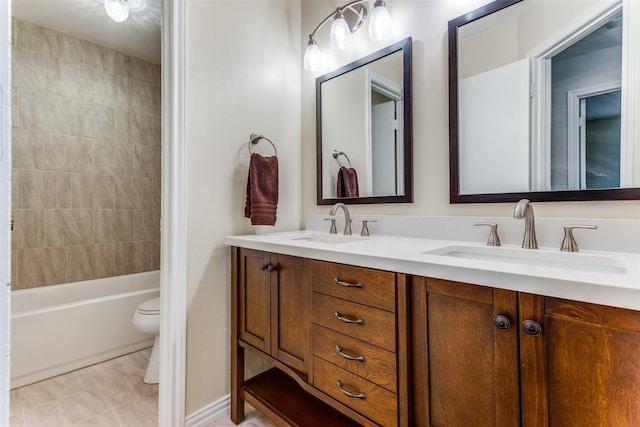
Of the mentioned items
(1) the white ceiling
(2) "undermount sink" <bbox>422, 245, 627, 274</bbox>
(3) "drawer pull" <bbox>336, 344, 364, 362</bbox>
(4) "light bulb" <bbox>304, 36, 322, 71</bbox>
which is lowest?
(3) "drawer pull" <bbox>336, 344, 364, 362</bbox>

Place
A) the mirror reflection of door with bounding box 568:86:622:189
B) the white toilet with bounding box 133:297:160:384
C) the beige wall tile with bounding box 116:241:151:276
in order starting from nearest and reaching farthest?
the mirror reflection of door with bounding box 568:86:622:189, the white toilet with bounding box 133:297:160:384, the beige wall tile with bounding box 116:241:151:276

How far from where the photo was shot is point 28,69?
2.25m

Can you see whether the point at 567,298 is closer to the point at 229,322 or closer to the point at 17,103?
the point at 229,322

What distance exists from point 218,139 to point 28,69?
1.88 meters

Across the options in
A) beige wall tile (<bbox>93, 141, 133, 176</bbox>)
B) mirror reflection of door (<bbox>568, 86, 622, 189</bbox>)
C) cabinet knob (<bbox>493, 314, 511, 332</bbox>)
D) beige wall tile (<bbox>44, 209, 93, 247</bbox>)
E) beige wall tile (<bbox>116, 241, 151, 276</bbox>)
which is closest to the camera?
cabinet knob (<bbox>493, 314, 511, 332</bbox>)

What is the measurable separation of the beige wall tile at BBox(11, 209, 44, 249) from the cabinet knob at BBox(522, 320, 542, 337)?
3041mm

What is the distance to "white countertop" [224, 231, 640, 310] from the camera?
0.62 metres

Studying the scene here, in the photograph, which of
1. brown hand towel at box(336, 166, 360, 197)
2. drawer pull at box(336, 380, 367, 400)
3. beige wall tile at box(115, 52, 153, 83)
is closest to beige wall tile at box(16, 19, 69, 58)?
beige wall tile at box(115, 52, 153, 83)

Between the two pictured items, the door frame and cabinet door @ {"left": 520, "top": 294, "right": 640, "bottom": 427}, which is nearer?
cabinet door @ {"left": 520, "top": 294, "right": 640, "bottom": 427}

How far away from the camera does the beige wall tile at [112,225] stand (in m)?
2.56

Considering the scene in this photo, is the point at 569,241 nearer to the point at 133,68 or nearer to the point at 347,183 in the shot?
the point at 347,183

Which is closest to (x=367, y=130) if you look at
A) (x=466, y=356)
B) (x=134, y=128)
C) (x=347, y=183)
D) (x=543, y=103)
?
(x=347, y=183)

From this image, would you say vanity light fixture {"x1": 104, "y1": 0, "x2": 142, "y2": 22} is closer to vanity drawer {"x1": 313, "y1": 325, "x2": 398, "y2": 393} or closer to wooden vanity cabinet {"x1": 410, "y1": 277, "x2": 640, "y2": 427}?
vanity drawer {"x1": 313, "y1": 325, "x2": 398, "y2": 393}

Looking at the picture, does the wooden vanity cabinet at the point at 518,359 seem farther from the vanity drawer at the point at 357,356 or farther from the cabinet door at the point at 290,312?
the cabinet door at the point at 290,312
